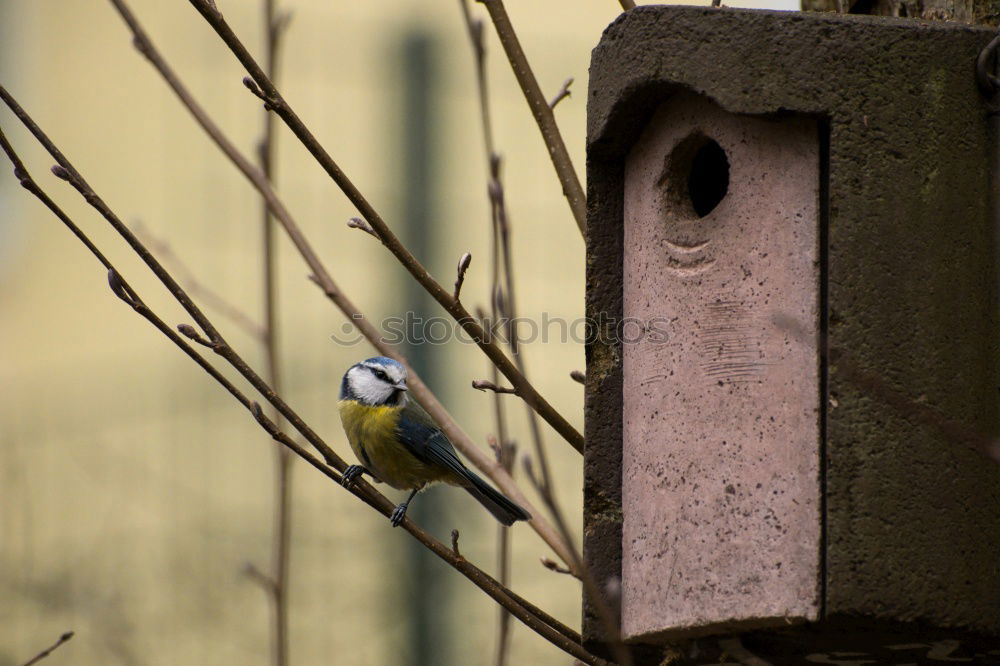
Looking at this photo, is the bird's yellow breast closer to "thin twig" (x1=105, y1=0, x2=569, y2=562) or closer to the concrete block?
"thin twig" (x1=105, y1=0, x2=569, y2=562)

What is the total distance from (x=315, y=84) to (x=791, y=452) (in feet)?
19.7

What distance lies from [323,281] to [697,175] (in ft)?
2.71

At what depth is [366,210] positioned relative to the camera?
9.52 ft

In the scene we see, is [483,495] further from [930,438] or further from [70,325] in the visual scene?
[70,325]

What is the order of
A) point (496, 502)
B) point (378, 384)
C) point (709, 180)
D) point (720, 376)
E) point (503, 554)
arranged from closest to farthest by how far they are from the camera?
point (720, 376), point (503, 554), point (709, 180), point (496, 502), point (378, 384)

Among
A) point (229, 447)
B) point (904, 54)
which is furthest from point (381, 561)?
point (904, 54)

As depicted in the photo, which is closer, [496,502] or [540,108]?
[540,108]

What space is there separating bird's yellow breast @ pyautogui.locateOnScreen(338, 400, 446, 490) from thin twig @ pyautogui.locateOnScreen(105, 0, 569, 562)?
Result: 1039 millimetres

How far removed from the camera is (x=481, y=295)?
29.0 ft

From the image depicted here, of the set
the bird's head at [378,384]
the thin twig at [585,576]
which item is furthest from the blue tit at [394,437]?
the thin twig at [585,576]

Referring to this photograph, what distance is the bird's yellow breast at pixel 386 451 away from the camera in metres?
4.57

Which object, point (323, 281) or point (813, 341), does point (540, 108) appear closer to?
point (323, 281)

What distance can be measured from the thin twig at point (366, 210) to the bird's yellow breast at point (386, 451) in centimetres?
132

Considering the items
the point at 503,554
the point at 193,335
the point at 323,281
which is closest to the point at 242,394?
the point at 193,335
